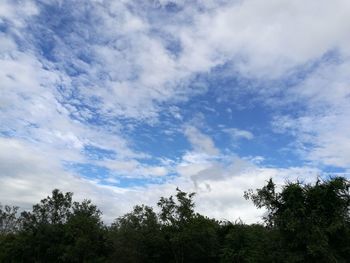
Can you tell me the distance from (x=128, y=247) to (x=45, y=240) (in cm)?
1838

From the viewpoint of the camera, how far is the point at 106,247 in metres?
63.9

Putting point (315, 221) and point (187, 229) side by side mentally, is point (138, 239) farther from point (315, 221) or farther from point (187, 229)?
point (315, 221)

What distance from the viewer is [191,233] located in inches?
2222

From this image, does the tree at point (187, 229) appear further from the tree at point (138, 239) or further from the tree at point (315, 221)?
the tree at point (315, 221)

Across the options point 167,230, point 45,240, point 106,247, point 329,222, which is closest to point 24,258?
point 45,240

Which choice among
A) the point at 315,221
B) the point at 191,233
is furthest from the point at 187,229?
the point at 315,221

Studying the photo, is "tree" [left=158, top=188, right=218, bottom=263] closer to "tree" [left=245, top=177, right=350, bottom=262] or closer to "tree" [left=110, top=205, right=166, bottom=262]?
"tree" [left=110, top=205, right=166, bottom=262]

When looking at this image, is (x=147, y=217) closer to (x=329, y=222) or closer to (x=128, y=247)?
(x=128, y=247)

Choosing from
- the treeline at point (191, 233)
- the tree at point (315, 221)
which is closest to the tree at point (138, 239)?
the treeline at point (191, 233)

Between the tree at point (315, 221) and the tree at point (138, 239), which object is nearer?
the tree at point (315, 221)

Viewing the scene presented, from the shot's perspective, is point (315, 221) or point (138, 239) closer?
point (315, 221)

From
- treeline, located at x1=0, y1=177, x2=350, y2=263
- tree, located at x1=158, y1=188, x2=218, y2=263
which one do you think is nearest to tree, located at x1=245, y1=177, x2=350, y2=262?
treeline, located at x1=0, y1=177, x2=350, y2=263

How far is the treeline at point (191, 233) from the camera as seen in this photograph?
35656 millimetres

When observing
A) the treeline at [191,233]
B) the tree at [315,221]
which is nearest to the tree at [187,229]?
the treeline at [191,233]
